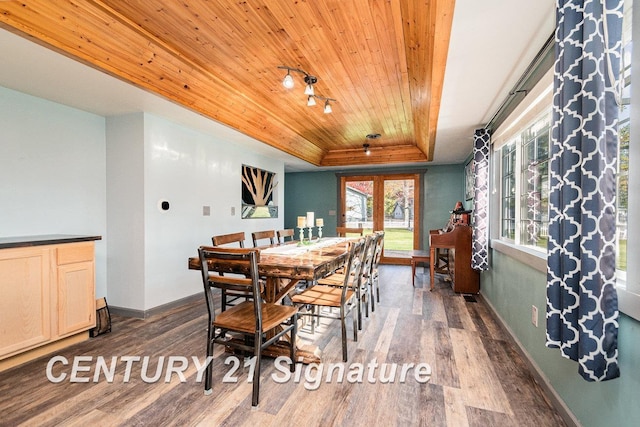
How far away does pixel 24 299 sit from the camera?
2332 millimetres

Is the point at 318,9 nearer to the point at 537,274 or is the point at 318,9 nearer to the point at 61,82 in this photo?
the point at 61,82

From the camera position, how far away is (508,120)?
283 centimetres

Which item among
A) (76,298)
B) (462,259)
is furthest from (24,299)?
(462,259)

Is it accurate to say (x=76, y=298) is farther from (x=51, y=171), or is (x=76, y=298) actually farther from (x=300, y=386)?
(x=300, y=386)

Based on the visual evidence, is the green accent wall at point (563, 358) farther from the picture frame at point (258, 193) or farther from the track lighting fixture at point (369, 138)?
the picture frame at point (258, 193)

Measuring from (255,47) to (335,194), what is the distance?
4.90 meters

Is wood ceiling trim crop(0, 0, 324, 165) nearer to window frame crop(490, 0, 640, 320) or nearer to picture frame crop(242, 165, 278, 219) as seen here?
picture frame crop(242, 165, 278, 219)

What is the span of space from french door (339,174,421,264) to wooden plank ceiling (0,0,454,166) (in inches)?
112

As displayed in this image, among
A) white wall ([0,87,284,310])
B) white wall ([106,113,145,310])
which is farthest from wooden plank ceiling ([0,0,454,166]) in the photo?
white wall ([106,113,145,310])

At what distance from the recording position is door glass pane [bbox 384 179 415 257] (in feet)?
22.1

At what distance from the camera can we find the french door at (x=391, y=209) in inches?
264

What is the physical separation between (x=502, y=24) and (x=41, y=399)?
3.50m

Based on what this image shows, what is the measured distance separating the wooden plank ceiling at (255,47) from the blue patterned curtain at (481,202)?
598 millimetres

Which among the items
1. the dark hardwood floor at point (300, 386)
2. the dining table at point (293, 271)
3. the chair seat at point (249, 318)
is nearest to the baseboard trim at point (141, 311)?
the dark hardwood floor at point (300, 386)
